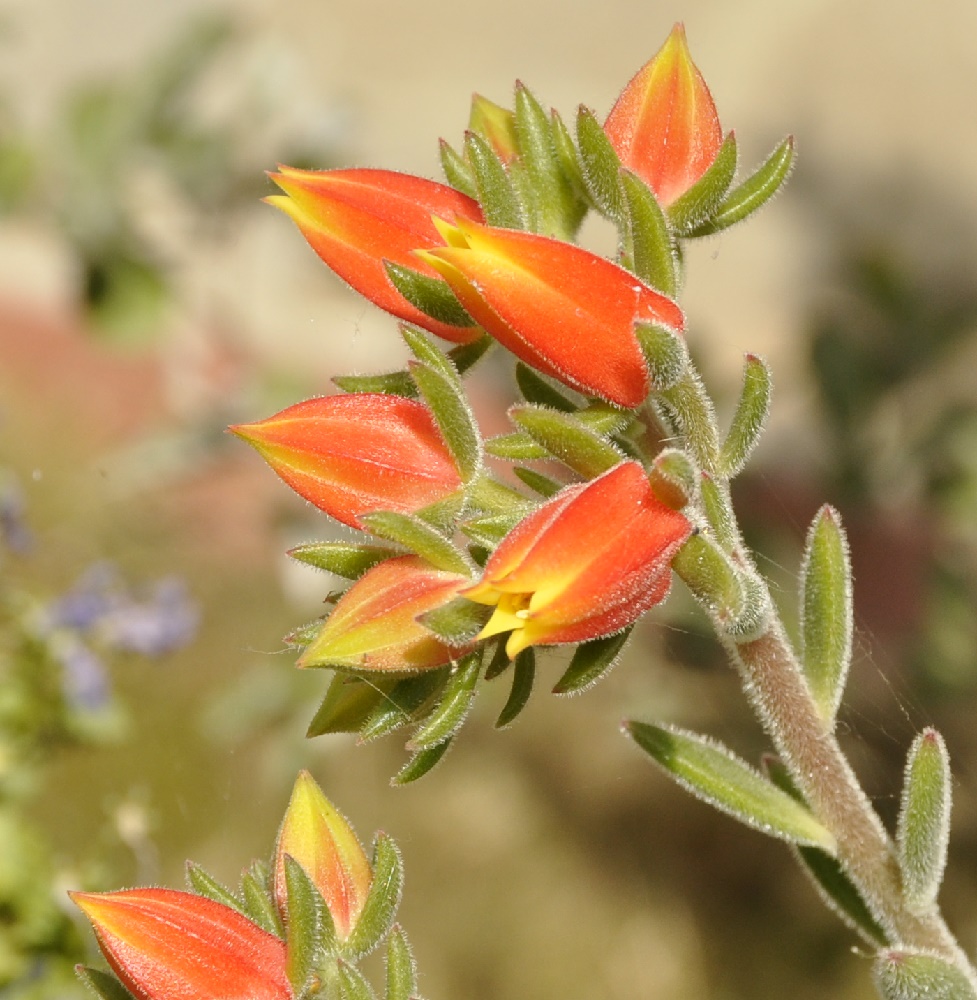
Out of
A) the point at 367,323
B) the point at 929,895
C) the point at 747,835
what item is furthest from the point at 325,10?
the point at 929,895

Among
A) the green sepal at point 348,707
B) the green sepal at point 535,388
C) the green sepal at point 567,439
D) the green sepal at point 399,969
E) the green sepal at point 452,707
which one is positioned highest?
the green sepal at point 535,388

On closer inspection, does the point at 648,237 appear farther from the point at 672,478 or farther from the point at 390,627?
the point at 390,627

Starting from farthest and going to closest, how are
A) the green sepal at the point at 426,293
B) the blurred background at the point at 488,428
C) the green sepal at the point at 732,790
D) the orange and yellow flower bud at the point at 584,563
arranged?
1. the blurred background at the point at 488,428
2. the green sepal at the point at 732,790
3. the green sepal at the point at 426,293
4. the orange and yellow flower bud at the point at 584,563

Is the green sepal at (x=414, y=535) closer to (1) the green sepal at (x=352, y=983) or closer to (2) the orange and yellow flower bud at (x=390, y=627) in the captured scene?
(2) the orange and yellow flower bud at (x=390, y=627)

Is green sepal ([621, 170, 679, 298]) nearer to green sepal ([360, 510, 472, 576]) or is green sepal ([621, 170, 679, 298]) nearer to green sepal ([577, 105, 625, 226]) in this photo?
green sepal ([577, 105, 625, 226])

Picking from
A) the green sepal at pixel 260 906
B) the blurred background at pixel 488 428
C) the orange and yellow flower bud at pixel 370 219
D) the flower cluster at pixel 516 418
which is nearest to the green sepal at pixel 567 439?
the flower cluster at pixel 516 418

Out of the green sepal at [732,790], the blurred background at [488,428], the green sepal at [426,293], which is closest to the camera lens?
the green sepal at [426,293]

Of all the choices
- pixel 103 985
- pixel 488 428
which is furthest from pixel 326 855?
pixel 488 428
